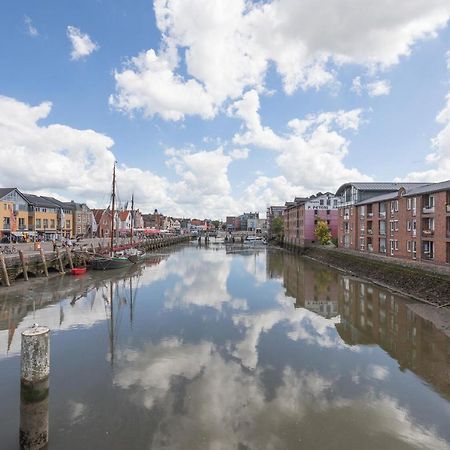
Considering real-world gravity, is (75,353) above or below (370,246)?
below

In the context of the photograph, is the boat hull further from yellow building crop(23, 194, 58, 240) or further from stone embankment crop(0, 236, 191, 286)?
yellow building crop(23, 194, 58, 240)

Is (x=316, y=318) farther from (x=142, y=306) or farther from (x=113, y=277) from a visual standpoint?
(x=113, y=277)

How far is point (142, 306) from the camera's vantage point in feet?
86.1

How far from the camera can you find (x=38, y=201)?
2879 inches

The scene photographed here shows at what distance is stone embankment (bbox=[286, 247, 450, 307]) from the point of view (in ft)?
88.2

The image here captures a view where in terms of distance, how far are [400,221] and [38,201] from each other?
72.1 metres

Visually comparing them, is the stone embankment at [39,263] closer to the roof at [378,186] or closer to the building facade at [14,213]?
the building facade at [14,213]

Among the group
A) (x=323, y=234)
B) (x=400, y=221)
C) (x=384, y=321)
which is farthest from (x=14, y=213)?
(x=400, y=221)

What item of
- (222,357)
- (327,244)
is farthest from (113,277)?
(327,244)

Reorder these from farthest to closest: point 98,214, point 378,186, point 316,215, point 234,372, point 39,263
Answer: point 98,214 < point 316,215 < point 378,186 < point 39,263 < point 234,372

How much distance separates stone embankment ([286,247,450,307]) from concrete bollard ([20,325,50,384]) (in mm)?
27054

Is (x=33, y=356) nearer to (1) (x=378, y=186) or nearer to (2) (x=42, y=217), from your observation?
(1) (x=378, y=186)

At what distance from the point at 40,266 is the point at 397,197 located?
4475 cm

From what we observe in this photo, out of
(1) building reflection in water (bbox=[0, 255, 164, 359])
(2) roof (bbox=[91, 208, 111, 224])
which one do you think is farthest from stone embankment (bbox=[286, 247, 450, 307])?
(2) roof (bbox=[91, 208, 111, 224])
